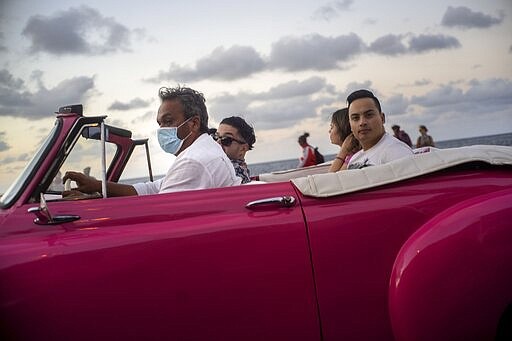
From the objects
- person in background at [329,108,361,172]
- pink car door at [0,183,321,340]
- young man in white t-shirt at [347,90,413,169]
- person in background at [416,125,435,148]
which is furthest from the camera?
person in background at [416,125,435,148]

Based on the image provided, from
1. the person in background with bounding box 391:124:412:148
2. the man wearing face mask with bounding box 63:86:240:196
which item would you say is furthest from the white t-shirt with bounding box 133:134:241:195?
the person in background with bounding box 391:124:412:148

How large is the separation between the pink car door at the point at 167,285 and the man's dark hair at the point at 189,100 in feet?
3.78

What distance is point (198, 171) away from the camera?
7.33ft

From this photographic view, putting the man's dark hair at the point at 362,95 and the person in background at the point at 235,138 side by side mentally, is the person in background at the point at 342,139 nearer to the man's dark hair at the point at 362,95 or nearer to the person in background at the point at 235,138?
the man's dark hair at the point at 362,95

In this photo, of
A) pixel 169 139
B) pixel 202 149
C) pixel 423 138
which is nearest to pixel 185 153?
pixel 202 149

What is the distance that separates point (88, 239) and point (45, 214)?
0.76 feet

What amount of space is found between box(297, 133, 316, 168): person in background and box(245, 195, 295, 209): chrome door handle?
7.17m

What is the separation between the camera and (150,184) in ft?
9.70

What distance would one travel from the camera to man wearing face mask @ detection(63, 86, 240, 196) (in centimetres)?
223

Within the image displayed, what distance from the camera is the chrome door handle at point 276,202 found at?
1.77m

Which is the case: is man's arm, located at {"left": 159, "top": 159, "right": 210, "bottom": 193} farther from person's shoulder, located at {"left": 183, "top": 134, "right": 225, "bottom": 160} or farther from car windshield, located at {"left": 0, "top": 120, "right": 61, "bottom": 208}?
car windshield, located at {"left": 0, "top": 120, "right": 61, "bottom": 208}

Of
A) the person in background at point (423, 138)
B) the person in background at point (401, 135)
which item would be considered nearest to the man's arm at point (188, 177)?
the person in background at point (401, 135)

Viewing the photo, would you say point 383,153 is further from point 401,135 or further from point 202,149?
point 401,135

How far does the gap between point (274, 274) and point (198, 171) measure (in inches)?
31.7
